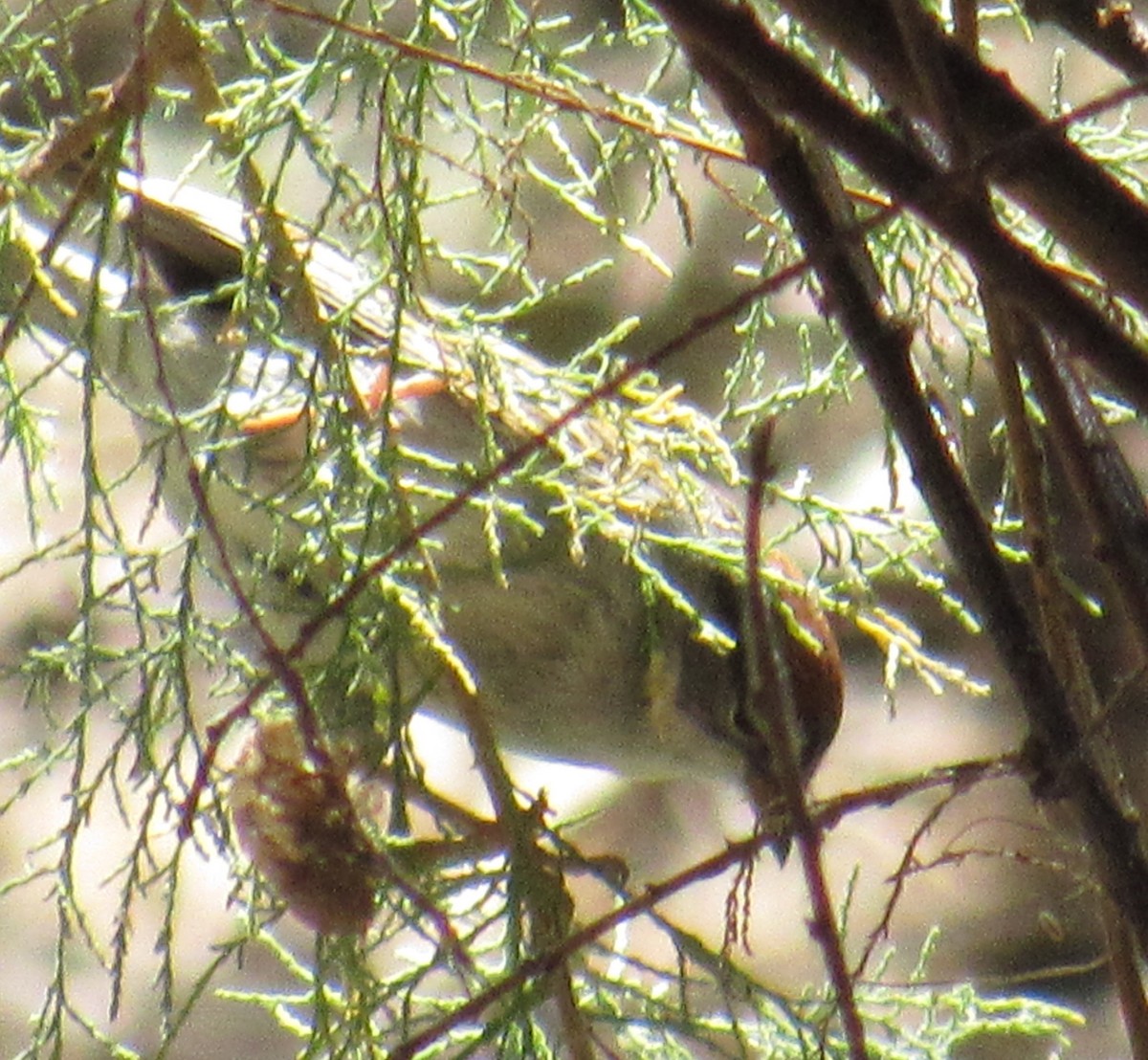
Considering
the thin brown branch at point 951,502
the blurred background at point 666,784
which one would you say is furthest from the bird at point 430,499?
the blurred background at point 666,784

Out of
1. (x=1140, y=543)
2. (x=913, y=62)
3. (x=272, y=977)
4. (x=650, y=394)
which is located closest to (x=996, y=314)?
(x=1140, y=543)

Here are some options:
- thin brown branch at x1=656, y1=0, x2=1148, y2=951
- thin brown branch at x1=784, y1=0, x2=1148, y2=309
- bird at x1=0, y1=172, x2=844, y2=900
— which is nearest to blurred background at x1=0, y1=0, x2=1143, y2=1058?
bird at x1=0, y1=172, x2=844, y2=900

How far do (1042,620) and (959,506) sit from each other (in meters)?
0.19

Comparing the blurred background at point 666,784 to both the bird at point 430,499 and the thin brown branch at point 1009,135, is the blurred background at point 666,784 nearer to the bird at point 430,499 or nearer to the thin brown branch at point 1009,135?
the bird at point 430,499

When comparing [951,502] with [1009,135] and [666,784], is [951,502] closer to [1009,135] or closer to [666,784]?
[1009,135]

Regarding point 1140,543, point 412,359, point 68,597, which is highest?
point 68,597

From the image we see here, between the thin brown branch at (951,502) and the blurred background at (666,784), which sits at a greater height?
the blurred background at (666,784)

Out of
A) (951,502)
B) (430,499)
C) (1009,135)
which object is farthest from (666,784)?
(1009,135)

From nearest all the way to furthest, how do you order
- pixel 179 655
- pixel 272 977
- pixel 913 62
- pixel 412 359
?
pixel 913 62 → pixel 179 655 → pixel 412 359 → pixel 272 977

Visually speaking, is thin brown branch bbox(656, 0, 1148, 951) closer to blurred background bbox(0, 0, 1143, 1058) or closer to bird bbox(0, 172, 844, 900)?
bird bbox(0, 172, 844, 900)

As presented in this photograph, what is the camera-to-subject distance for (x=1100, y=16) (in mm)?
854

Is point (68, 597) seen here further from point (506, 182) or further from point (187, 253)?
point (506, 182)

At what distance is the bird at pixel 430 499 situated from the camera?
4.44ft

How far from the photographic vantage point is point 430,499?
1690 mm
